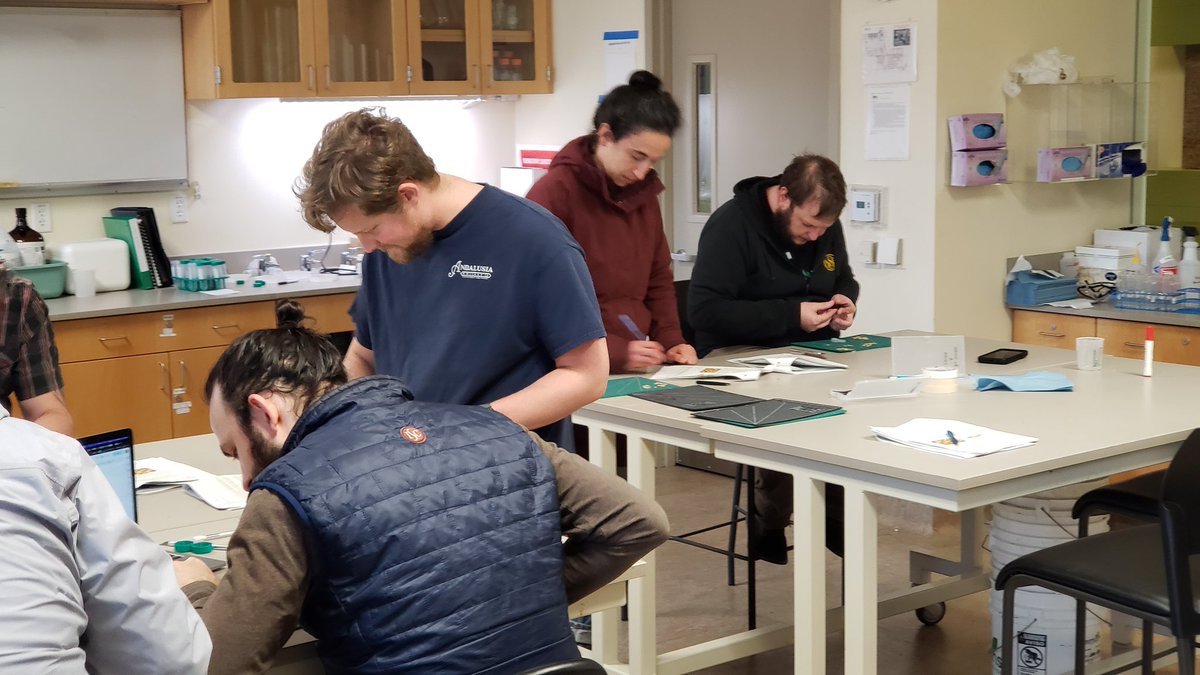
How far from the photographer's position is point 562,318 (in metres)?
2.38

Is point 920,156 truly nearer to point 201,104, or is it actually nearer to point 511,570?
point 201,104

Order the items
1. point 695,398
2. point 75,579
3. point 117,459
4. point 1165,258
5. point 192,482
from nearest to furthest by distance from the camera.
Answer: point 75,579
point 117,459
point 192,482
point 695,398
point 1165,258

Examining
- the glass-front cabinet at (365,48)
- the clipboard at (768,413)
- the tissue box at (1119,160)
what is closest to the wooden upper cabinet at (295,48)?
the glass-front cabinet at (365,48)

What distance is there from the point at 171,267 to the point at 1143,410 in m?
3.80

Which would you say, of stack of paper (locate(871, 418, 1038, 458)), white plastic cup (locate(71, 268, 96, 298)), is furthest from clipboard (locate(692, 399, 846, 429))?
white plastic cup (locate(71, 268, 96, 298))

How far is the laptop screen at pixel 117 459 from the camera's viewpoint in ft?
6.94

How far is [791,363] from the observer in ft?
12.0

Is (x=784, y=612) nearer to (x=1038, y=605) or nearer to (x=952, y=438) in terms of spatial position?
(x=1038, y=605)

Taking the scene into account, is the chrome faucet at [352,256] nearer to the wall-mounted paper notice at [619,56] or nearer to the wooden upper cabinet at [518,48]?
the wooden upper cabinet at [518,48]

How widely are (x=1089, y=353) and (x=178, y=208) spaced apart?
365cm

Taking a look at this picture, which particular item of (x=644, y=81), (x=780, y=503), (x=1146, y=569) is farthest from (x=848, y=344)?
(x=1146, y=569)

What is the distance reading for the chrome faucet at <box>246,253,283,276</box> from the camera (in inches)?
219

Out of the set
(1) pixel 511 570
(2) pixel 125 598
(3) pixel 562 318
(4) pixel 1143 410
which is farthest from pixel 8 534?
(4) pixel 1143 410

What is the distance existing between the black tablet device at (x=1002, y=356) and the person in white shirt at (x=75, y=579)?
280cm
